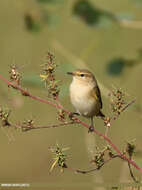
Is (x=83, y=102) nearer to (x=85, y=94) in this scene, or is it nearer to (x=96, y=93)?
(x=85, y=94)

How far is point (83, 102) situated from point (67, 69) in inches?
12.6

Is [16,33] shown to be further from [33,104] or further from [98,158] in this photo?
[98,158]

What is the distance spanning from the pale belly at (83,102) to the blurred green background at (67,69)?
74 mm

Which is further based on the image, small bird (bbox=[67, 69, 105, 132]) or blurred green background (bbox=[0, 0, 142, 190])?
blurred green background (bbox=[0, 0, 142, 190])

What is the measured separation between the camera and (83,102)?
291cm

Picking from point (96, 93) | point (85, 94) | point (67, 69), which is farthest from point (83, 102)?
point (67, 69)

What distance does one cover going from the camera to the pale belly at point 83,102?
9.48ft

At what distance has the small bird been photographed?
9.51 feet

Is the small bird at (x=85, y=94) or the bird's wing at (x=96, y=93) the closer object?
the small bird at (x=85, y=94)

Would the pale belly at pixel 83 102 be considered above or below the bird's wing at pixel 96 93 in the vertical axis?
below

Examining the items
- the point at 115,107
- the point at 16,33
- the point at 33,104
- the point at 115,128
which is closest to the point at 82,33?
the point at 16,33

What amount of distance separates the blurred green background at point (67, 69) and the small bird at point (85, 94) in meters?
0.07

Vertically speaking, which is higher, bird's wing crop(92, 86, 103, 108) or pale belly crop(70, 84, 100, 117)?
bird's wing crop(92, 86, 103, 108)

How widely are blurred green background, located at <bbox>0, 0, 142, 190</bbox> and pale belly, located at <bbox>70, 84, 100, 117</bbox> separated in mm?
74
